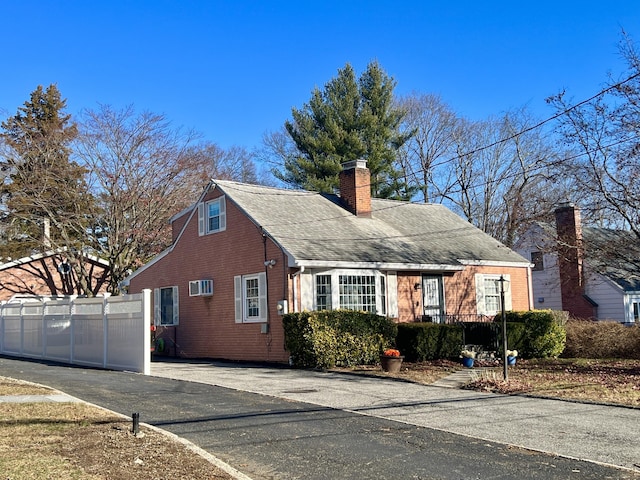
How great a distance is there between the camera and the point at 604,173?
61.0 feet

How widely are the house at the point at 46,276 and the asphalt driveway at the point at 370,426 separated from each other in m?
19.7

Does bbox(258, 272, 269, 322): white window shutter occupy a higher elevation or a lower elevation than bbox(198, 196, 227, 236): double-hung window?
lower

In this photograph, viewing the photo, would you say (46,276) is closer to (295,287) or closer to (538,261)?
(295,287)

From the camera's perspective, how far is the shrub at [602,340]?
21.3 m

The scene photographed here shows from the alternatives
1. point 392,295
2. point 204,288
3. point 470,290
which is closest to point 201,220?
point 204,288

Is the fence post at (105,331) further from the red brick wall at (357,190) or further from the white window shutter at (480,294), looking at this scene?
the white window shutter at (480,294)

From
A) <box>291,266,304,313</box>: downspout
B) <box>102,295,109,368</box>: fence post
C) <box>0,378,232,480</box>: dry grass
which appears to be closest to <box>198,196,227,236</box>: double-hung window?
<box>291,266,304,313</box>: downspout

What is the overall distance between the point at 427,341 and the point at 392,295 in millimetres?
2664

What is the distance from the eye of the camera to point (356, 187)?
24.9 meters

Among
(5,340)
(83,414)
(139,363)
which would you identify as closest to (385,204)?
(139,363)

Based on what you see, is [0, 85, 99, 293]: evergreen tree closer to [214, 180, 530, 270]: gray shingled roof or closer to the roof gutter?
[214, 180, 530, 270]: gray shingled roof

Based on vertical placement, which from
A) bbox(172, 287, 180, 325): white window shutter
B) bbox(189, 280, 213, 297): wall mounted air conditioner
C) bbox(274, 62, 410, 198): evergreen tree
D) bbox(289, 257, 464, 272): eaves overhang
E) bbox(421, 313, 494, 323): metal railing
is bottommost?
bbox(421, 313, 494, 323): metal railing

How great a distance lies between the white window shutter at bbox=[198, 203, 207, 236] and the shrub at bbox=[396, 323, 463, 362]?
25.5 feet

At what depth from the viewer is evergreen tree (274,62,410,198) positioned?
41.0 meters
